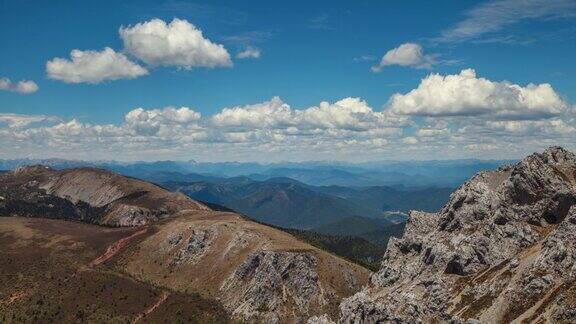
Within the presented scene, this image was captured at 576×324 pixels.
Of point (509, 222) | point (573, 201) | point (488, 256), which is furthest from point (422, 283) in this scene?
point (573, 201)

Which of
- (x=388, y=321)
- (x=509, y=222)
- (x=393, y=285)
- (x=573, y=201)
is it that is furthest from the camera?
(x=393, y=285)

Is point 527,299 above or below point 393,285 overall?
above

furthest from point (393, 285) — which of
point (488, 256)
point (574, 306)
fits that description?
point (574, 306)

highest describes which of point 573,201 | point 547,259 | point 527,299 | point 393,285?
point 573,201

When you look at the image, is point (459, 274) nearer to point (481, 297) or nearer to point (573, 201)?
point (481, 297)

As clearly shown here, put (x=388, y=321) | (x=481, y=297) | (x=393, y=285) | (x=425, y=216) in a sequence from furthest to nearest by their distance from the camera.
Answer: (x=425, y=216) → (x=393, y=285) → (x=481, y=297) → (x=388, y=321)

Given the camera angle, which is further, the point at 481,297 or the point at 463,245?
the point at 463,245
